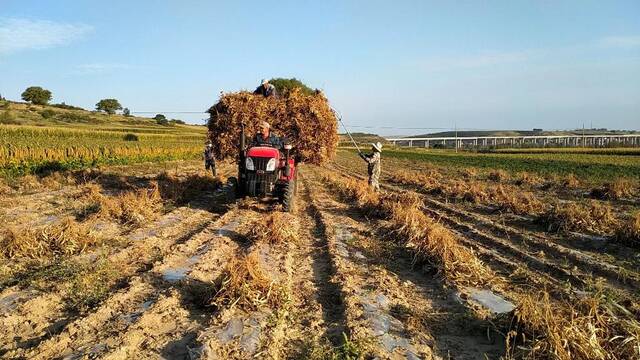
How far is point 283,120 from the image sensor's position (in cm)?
1259

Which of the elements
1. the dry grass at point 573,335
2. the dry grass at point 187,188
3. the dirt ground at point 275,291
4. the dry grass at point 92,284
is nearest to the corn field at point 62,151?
the dry grass at point 187,188

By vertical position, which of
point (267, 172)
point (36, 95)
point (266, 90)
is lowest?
point (267, 172)

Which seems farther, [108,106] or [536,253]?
[108,106]

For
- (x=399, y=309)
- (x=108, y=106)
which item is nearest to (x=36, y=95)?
(x=108, y=106)

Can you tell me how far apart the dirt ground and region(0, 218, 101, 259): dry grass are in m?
0.13

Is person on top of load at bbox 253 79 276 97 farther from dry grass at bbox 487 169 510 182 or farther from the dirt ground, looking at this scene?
dry grass at bbox 487 169 510 182

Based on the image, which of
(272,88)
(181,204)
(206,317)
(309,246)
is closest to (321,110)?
(272,88)

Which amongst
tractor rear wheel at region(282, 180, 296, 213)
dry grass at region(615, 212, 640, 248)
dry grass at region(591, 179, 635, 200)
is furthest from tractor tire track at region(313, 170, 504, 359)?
dry grass at region(591, 179, 635, 200)

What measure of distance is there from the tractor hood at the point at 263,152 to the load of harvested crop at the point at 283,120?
1.80 m

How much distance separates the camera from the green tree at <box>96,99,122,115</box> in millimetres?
97688

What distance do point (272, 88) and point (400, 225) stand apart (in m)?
5.78

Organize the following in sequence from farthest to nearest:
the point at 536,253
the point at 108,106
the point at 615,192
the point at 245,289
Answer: the point at 108,106, the point at 615,192, the point at 536,253, the point at 245,289

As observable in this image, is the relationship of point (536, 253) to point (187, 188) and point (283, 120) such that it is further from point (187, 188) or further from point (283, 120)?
point (187, 188)

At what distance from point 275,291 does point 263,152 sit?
5476 mm
